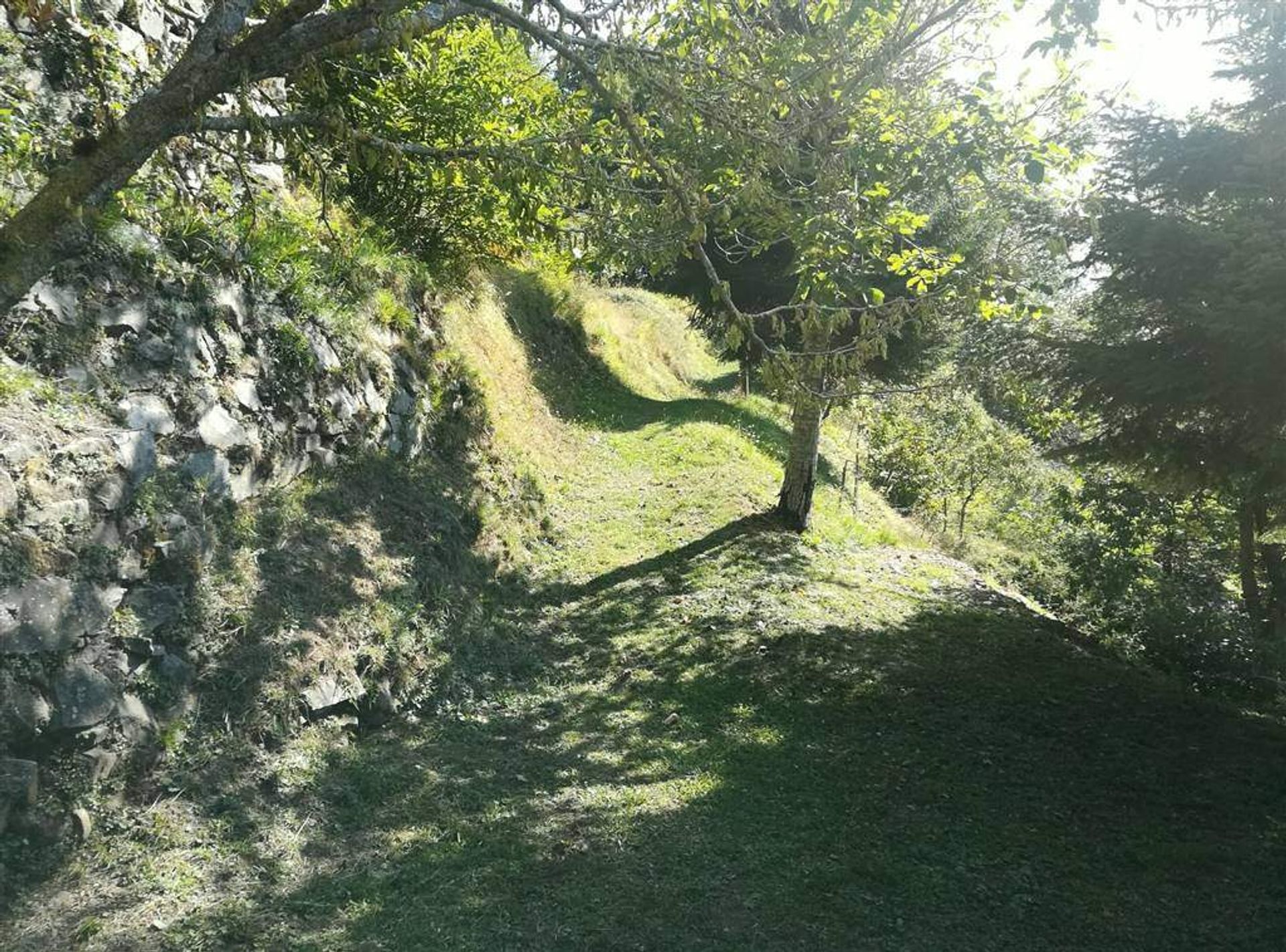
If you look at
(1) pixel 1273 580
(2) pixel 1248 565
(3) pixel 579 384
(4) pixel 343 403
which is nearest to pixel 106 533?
(4) pixel 343 403

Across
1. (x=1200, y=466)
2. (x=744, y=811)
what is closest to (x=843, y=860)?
(x=744, y=811)

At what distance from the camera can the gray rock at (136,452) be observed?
4910mm

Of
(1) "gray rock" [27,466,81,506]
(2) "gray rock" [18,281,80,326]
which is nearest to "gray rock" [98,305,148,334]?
(2) "gray rock" [18,281,80,326]

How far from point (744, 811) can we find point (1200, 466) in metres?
4.92

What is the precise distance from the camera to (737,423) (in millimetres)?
18594

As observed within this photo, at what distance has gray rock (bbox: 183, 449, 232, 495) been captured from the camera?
217 inches

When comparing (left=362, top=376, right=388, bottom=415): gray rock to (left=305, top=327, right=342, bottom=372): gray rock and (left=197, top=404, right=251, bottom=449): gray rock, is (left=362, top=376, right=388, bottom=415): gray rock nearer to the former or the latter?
(left=305, top=327, right=342, bottom=372): gray rock

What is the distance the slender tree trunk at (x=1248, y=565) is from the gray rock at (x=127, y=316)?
32.7 ft

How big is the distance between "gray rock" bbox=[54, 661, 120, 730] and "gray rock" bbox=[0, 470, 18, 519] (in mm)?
775

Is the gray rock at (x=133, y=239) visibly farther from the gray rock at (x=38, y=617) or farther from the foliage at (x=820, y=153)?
the foliage at (x=820, y=153)

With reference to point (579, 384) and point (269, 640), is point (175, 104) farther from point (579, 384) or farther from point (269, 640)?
point (579, 384)

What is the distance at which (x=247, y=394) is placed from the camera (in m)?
6.29

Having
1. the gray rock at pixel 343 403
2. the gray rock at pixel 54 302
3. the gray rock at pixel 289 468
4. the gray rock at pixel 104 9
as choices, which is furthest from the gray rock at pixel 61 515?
the gray rock at pixel 104 9

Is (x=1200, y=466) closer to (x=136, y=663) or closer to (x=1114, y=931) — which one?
(x=1114, y=931)
